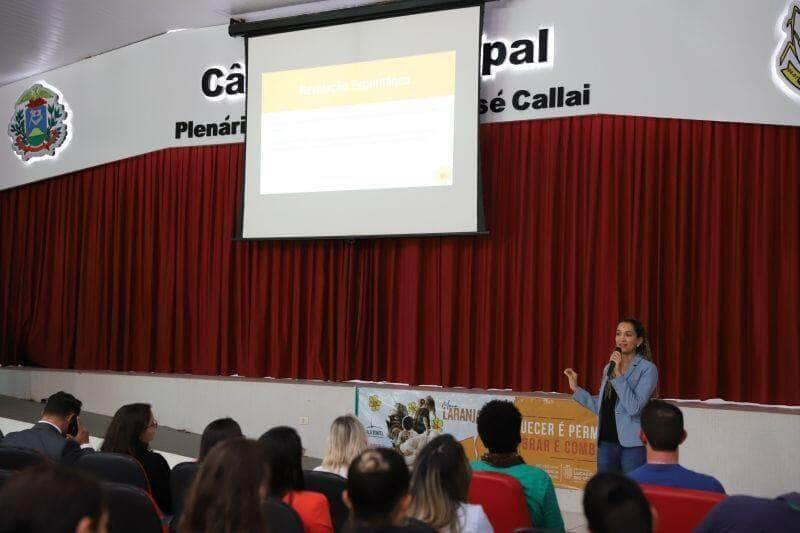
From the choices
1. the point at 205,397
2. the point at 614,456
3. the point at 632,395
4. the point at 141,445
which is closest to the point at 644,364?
the point at 632,395

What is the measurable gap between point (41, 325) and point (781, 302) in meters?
7.32

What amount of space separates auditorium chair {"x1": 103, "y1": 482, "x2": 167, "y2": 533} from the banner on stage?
293cm

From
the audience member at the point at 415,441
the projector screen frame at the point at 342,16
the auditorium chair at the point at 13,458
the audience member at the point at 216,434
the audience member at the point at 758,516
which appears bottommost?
the audience member at the point at 415,441

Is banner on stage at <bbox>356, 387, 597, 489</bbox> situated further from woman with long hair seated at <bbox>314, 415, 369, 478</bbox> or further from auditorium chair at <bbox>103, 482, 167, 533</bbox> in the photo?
auditorium chair at <bbox>103, 482, 167, 533</bbox>

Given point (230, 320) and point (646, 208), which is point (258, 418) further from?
point (646, 208)

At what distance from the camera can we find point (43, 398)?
880 cm

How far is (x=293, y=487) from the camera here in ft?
8.73

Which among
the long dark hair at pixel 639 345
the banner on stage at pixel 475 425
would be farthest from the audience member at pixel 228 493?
the banner on stage at pixel 475 425

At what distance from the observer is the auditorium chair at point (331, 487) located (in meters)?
2.99

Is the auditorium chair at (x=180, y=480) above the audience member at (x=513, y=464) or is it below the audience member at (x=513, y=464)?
below

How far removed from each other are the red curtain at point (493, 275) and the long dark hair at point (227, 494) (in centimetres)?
458

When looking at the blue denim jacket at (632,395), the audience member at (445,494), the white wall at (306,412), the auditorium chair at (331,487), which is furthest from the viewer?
the white wall at (306,412)

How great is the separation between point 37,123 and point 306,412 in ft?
15.3

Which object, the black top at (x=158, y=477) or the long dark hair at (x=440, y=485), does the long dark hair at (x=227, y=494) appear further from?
the black top at (x=158, y=477)
